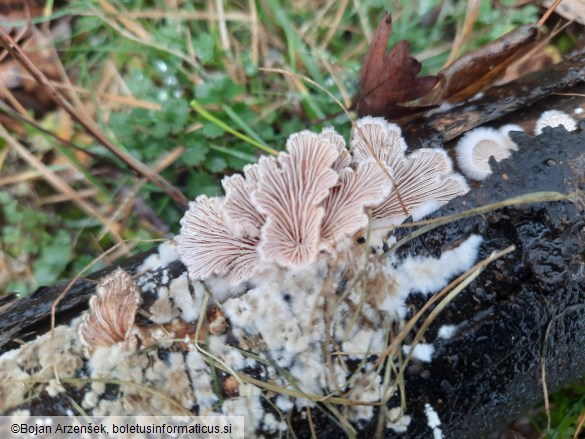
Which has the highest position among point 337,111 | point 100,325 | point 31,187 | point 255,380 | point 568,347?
point 31,187

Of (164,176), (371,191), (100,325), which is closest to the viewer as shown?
(371,191)

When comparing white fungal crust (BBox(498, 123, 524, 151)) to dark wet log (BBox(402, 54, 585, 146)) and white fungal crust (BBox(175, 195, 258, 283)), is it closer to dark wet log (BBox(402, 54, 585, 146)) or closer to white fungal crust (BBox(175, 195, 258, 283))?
dark wet log (BBox(402, 54, 585, 146))

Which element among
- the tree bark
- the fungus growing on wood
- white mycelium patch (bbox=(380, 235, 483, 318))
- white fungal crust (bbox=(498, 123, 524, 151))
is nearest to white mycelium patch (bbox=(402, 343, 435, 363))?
the tree bark

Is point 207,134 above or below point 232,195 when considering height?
above

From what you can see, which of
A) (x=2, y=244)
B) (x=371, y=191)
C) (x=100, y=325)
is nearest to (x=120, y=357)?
(x=100, y=325)

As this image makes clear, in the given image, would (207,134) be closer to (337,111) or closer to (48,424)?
(337,111)

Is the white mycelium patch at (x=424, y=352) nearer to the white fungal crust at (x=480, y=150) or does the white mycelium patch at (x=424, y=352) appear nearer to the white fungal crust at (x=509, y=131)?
the white fungal crust at (x=480, y=150)

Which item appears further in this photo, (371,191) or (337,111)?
(337,111)

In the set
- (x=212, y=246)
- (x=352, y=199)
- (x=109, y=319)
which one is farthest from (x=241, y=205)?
(x=109, y=319)
